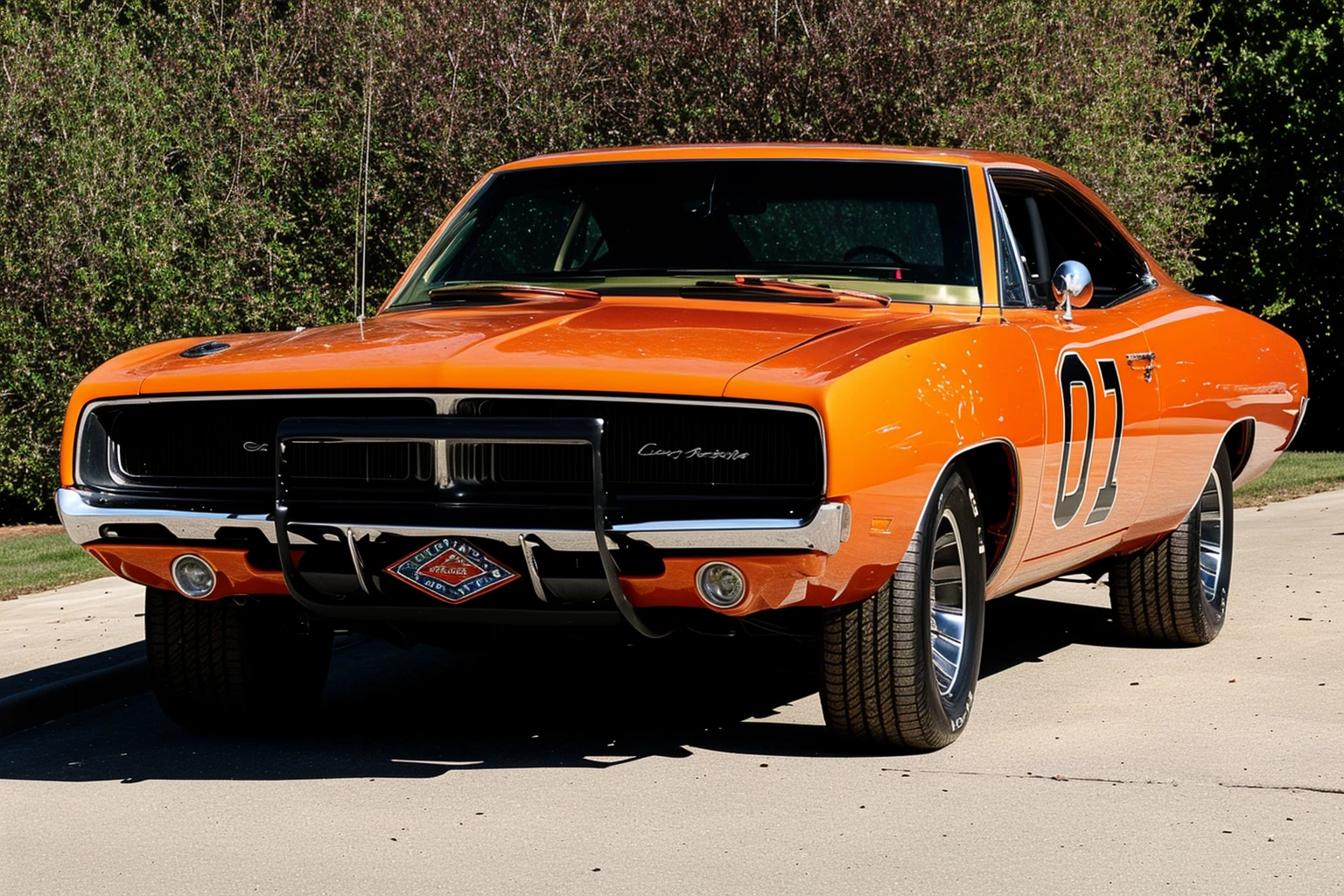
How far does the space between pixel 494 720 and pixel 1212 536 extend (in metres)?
3.42

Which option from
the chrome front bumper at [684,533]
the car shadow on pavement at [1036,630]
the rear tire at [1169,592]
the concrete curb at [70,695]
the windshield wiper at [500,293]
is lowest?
the car shadow on pavement at [1036,630]

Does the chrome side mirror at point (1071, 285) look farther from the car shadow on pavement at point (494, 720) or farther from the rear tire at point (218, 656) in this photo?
the rear tire at point (218, 656)

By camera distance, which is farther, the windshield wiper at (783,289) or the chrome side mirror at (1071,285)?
the chrome side mirror at (1071,285)

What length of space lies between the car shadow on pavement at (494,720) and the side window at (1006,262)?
4.36 feet

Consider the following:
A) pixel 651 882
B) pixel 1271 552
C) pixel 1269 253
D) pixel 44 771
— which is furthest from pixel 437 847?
pixel 1269 253

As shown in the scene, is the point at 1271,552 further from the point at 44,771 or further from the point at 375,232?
the point at 375,232

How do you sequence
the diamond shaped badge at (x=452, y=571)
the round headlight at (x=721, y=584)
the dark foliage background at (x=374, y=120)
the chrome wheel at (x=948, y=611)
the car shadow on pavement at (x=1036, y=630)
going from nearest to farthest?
the round headlight at (x=721, y=584) → the diamond shaped badge at (x=452, y=571) → the chrome wheel at (x=948, y=611) → the car shadow on pavement at (x=1036, y=630) → the dark foliage background at (x=374, y=120)

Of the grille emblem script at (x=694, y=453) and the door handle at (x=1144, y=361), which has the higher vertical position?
the grille emblem script at (x=694, y=453)

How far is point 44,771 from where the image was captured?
5.89 metres

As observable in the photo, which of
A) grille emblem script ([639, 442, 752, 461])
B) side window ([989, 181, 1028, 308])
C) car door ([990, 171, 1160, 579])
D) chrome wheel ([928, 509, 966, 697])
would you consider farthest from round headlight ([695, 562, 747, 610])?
side window ([989, 181, 1028, 308])

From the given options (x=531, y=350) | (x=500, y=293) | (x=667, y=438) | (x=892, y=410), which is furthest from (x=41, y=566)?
(x=892, y=410)

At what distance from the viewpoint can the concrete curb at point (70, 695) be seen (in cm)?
661

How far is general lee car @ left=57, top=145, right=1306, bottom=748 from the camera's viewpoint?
507 cm

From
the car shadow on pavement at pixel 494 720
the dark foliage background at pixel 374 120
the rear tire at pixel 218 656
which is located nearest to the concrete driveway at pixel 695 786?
the car shadow on pavement at pixel 494 720
